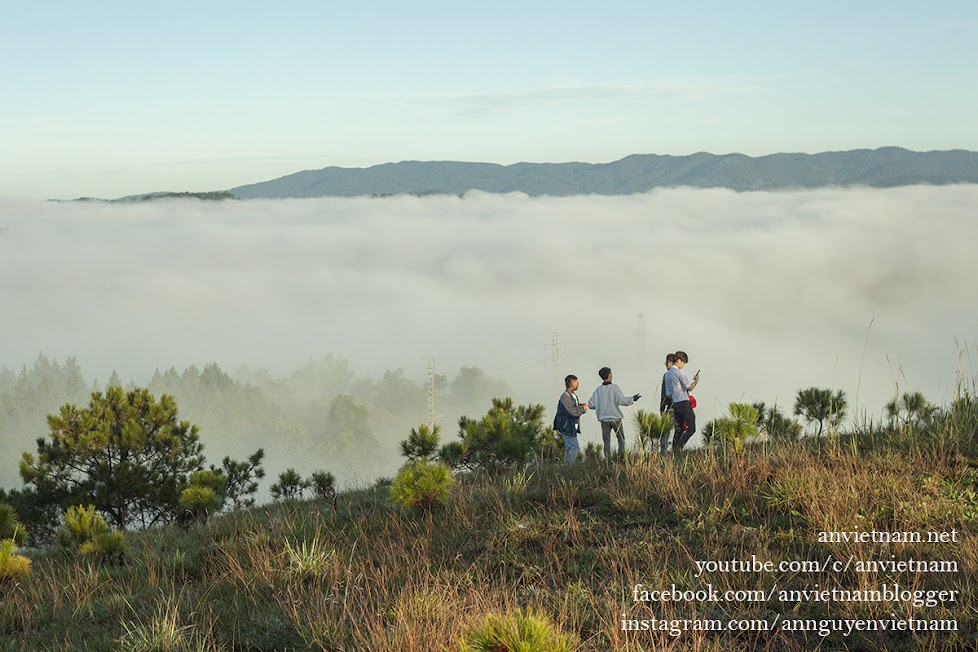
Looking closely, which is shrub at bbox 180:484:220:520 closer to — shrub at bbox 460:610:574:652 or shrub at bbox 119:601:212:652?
shrub at bbox 119:601:212:652

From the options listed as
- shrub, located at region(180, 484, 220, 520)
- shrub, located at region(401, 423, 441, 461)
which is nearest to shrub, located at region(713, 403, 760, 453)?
shrub, located at region(180, 484, 220, 520)

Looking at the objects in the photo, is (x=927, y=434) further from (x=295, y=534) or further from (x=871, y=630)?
(x=295, y=534)

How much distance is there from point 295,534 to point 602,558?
2.68 metres

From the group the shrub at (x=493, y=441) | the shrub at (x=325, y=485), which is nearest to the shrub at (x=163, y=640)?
the shrub at (x=325, y=485)

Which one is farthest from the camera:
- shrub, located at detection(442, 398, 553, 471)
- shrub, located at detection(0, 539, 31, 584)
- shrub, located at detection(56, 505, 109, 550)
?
shrub, located at detection(442, 398, 553, 471)

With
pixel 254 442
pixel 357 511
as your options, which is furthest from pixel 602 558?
pixel 254 442

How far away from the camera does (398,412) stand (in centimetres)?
19988

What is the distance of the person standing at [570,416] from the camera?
11984 mm

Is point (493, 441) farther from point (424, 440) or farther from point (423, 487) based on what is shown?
point (423, 487)

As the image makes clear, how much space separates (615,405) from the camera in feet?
40.2

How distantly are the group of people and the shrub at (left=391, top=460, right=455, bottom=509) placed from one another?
472 cm

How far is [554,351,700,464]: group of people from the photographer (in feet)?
37.0

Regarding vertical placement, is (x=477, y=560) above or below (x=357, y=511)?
above

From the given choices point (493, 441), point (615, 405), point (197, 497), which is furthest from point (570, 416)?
point (197, 497)
